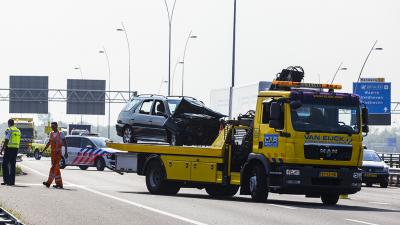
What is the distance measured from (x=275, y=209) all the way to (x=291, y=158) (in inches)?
88.7

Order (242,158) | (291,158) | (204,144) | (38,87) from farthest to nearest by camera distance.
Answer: (38,87) < (204,144) < (242,158) < (291,158)

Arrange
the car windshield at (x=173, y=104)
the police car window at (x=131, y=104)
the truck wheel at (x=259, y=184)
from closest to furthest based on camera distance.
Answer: the truck wheel at (x=259, y=184) < the car windshield at (x=173, y=104) < the police car window at (x=131, y=104)

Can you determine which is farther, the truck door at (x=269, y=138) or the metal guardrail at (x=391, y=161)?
the metal guardrail at (x=391, y=161)

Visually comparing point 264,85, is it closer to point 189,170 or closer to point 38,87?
point 189,170

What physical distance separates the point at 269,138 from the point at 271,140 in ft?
0.24

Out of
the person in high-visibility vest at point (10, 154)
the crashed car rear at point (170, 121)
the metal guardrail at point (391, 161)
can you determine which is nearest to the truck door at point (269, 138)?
the crashed car rear at point (170, 121)

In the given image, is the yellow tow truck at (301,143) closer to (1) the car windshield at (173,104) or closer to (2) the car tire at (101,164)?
(1) the car windshield at (173,104)

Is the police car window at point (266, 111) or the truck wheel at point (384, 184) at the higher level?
the police car window at point (266, 111)

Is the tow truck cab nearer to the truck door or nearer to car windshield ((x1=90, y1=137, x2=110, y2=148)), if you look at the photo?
the truck door

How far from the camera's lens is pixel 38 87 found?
94125 mm

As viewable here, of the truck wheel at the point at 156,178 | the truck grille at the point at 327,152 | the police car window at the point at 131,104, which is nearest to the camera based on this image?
the truck grille at the point at 327,152

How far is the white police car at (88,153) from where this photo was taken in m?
48.0

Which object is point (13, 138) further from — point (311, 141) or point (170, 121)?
point (311, 141)

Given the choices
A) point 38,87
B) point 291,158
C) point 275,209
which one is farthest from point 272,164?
point 38,87
